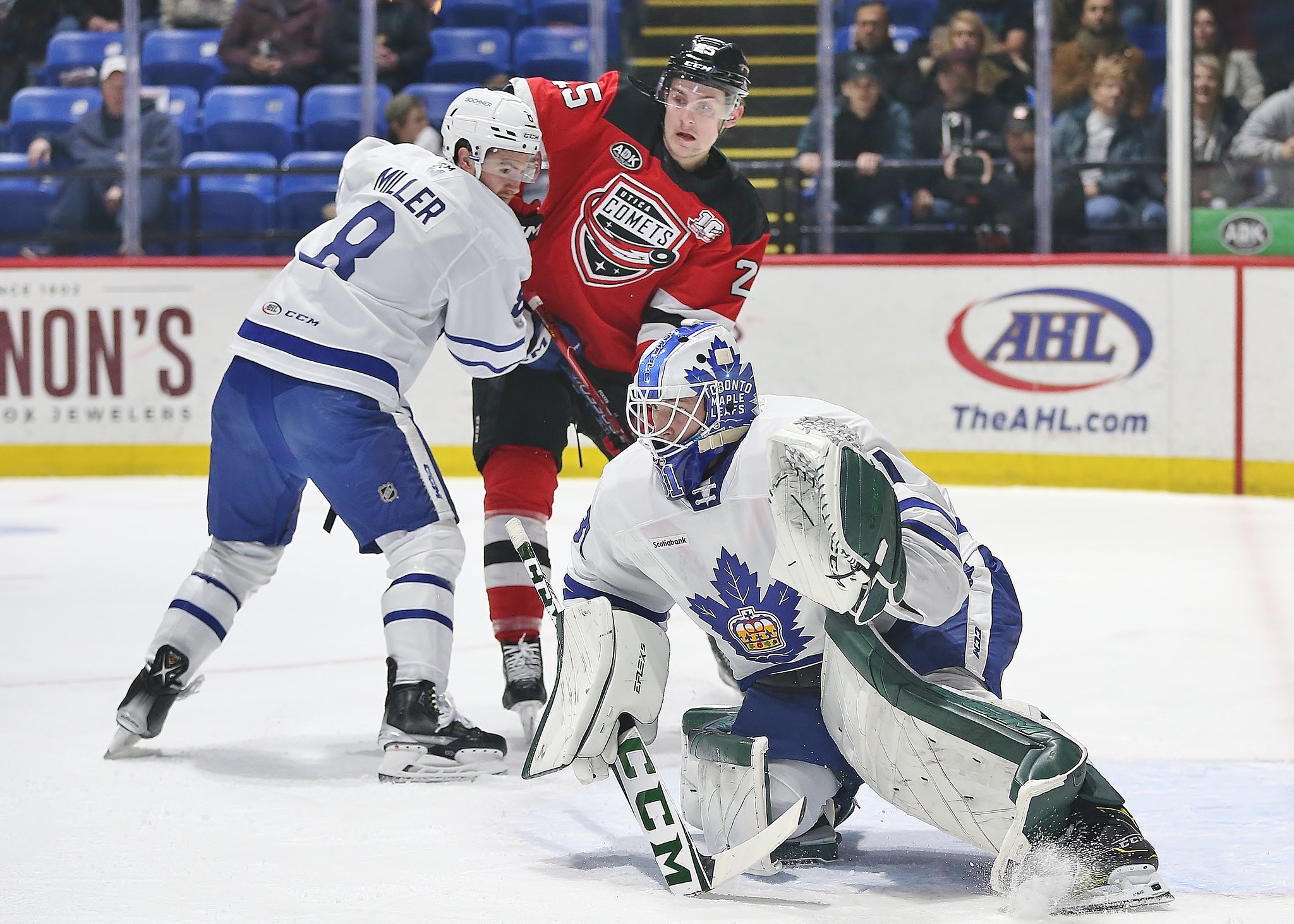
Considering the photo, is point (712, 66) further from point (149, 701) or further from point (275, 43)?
point (275, 43)

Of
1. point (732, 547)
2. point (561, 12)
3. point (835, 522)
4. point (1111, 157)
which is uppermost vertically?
point (561, 12)

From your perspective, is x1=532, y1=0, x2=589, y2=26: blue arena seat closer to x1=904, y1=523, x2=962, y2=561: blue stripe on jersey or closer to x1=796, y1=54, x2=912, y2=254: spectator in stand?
x1=796, y1=54, x2=912, y2=254: spectator in stand

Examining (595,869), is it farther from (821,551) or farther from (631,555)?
(821,551)

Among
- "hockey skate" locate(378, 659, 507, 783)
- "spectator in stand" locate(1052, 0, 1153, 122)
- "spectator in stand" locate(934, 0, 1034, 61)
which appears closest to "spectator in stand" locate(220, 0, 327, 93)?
"spectator in stand" locate(934, 0, 1034, 61)

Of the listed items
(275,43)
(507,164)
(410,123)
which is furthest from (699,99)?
(275,43)

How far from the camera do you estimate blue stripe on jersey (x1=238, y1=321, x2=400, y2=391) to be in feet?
10.2

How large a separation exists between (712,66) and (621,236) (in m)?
0.41

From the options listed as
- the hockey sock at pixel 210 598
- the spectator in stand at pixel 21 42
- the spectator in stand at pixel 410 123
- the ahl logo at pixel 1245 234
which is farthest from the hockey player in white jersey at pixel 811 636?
the spectator in stand at pixel 21 42

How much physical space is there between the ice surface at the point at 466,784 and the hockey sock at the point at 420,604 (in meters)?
0.21

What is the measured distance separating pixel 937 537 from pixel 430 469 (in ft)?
3.83

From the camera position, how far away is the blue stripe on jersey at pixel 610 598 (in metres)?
2.59

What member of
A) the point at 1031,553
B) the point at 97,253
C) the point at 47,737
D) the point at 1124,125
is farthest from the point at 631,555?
the point at 97,253

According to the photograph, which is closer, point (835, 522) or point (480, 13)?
point (835, 522)

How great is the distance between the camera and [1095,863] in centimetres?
220
